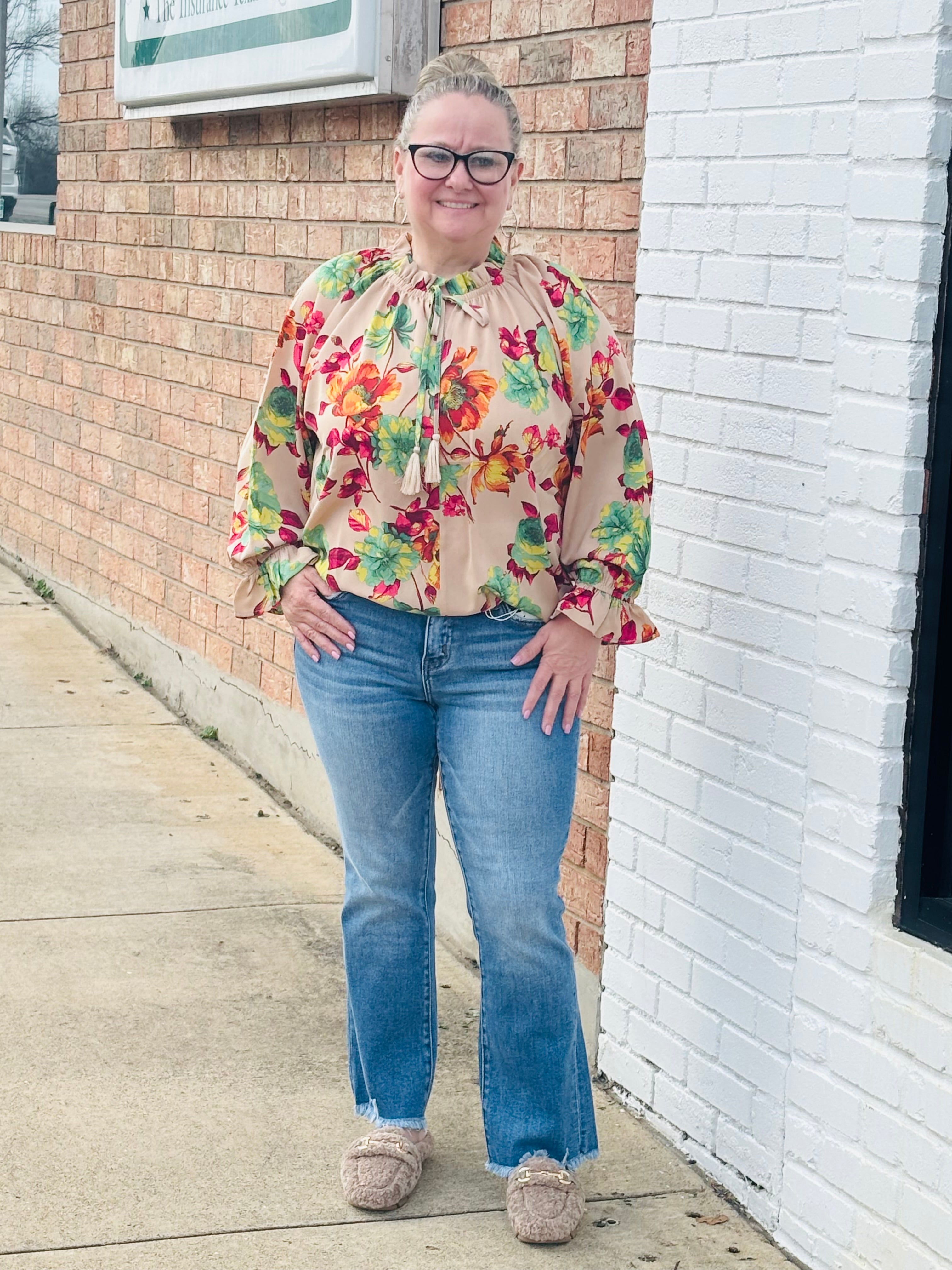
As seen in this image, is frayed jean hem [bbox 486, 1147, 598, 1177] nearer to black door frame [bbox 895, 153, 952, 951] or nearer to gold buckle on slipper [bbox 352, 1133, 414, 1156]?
gold buckle on slipper [bbox 352, 1133, 414, 1156]

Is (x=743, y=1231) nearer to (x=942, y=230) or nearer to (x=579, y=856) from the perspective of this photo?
(x=579, y=856)

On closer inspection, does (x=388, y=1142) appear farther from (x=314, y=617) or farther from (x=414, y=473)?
(x=414, y=473)

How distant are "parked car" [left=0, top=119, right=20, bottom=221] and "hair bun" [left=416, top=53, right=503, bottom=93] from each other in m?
6.00

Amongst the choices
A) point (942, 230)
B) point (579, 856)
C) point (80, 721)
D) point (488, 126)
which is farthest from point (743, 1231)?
point (80, 721)

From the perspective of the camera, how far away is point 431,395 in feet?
9.29

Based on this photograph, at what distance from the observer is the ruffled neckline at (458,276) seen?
292 cm

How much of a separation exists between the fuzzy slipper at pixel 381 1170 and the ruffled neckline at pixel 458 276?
151 centimetres

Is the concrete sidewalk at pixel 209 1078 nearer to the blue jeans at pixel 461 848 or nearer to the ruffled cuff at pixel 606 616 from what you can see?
the blue jeans at pixel 461 848

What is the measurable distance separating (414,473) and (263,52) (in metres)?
2.78

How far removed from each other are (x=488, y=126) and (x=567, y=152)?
3.29ft

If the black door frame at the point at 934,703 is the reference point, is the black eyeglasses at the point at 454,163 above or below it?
above

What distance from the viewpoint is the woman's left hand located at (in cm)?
290

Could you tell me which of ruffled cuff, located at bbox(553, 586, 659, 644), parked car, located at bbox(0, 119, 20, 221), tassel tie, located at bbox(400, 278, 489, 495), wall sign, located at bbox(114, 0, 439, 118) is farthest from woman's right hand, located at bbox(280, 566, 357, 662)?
parked car, located at bbox(0, 119, 20, 221)

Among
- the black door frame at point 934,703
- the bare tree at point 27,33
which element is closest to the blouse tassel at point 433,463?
the black door frame at point 934,703
